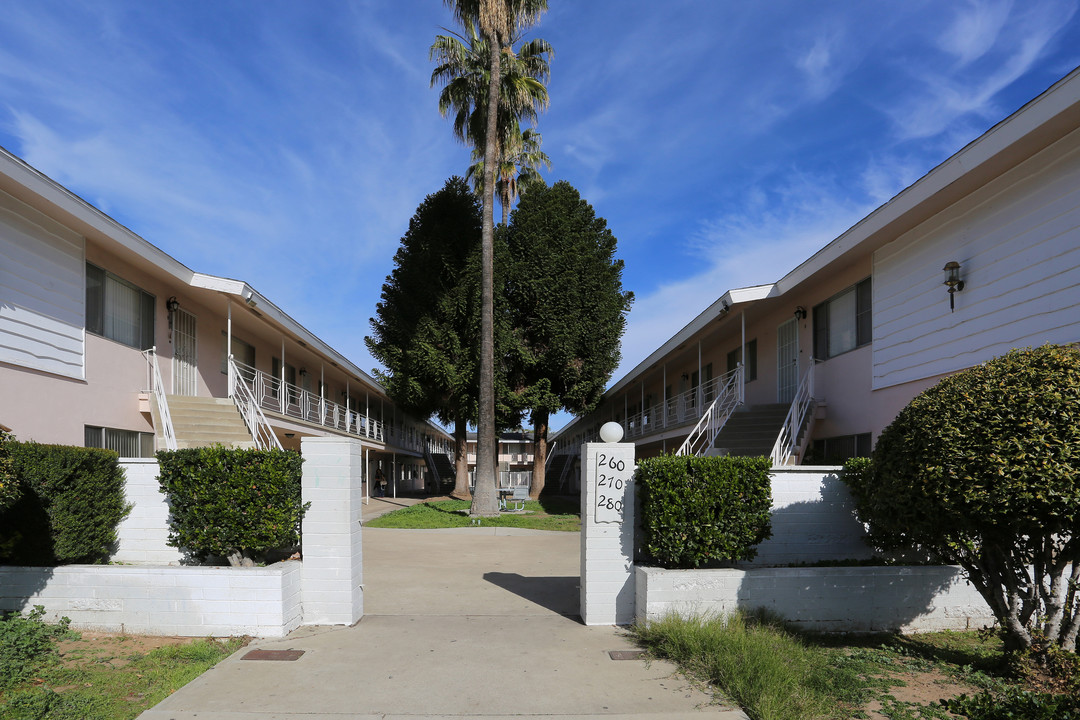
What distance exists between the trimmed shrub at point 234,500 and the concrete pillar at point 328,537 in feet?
0.50

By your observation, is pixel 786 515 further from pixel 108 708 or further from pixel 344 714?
pixel 108 708

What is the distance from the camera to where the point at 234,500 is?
644 cm

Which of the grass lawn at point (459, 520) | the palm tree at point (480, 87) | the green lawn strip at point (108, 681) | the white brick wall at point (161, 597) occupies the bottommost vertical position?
the grass lawn at point (459, 520)

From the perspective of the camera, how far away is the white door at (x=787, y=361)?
15.9 m

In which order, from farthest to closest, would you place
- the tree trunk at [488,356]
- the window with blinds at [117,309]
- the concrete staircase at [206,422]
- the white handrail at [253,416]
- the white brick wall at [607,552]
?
1. the tree trunk at [488,356]
2. the white handrail at [253,416]
3. the concrete staircase at [206,422]
4. the window with blinds at [117,309]
5. the white brick wall at [607,552]

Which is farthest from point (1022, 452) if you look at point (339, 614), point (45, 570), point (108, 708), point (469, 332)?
point (469, 332)

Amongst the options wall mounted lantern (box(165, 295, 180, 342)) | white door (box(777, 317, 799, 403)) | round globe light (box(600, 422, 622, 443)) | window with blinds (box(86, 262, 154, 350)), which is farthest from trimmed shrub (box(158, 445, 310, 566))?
white door (box(777, 317, 799, 403))

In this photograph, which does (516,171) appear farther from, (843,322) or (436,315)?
(843,322)

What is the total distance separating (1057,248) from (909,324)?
9.98ft

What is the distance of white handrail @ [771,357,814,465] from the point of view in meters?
12.4

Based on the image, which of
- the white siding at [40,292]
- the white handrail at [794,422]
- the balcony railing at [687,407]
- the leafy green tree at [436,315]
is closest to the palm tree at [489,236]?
the leafy green tree at [436,315]

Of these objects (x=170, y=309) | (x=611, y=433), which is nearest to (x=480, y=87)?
(x=170, y=309)

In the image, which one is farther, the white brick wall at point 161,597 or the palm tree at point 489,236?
the palm tree at point 489,236

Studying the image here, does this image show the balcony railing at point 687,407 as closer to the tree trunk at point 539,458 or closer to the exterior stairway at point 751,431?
the exterior stairway at point 751,431
